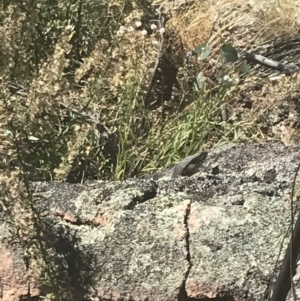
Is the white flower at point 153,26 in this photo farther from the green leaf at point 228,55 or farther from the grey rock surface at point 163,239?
the grey rock surface at point 163,239

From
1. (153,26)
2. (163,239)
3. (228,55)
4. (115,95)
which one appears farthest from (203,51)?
(163,239)

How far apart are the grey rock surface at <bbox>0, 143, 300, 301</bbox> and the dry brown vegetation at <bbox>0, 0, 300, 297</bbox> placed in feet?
0.39

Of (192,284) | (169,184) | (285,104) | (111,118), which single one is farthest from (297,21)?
(192,284)

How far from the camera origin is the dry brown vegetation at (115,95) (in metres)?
2.41

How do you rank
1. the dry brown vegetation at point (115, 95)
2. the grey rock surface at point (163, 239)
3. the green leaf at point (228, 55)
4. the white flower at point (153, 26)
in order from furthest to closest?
the white flower at point (153, 26) < the green leaf at point (228, 55) < the dry brown vegetation at point (115, 95) < the grey rock surface at point (163, 239)

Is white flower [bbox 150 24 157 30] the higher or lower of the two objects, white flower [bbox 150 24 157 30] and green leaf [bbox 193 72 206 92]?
the higher

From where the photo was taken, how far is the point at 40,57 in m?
3.47

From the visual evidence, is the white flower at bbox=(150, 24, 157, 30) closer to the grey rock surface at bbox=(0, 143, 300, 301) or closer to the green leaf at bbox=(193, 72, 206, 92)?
the green leaf at bbox=(193, 72, 206, 92)

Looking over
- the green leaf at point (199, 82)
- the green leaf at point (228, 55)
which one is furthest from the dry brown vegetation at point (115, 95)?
the green leaf at point (228, 55)

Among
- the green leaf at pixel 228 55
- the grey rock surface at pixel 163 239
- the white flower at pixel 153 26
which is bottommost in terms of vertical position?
the grey rock surface at pixel 163 239

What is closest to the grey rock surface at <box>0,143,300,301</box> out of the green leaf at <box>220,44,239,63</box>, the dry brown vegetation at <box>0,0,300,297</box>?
the dry brown vegetation at <box>0,0,300,297</box>

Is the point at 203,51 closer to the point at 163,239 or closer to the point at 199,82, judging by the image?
the point at 199,82

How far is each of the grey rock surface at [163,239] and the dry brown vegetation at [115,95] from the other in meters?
0.12

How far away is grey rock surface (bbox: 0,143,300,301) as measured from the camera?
1.90 metres
